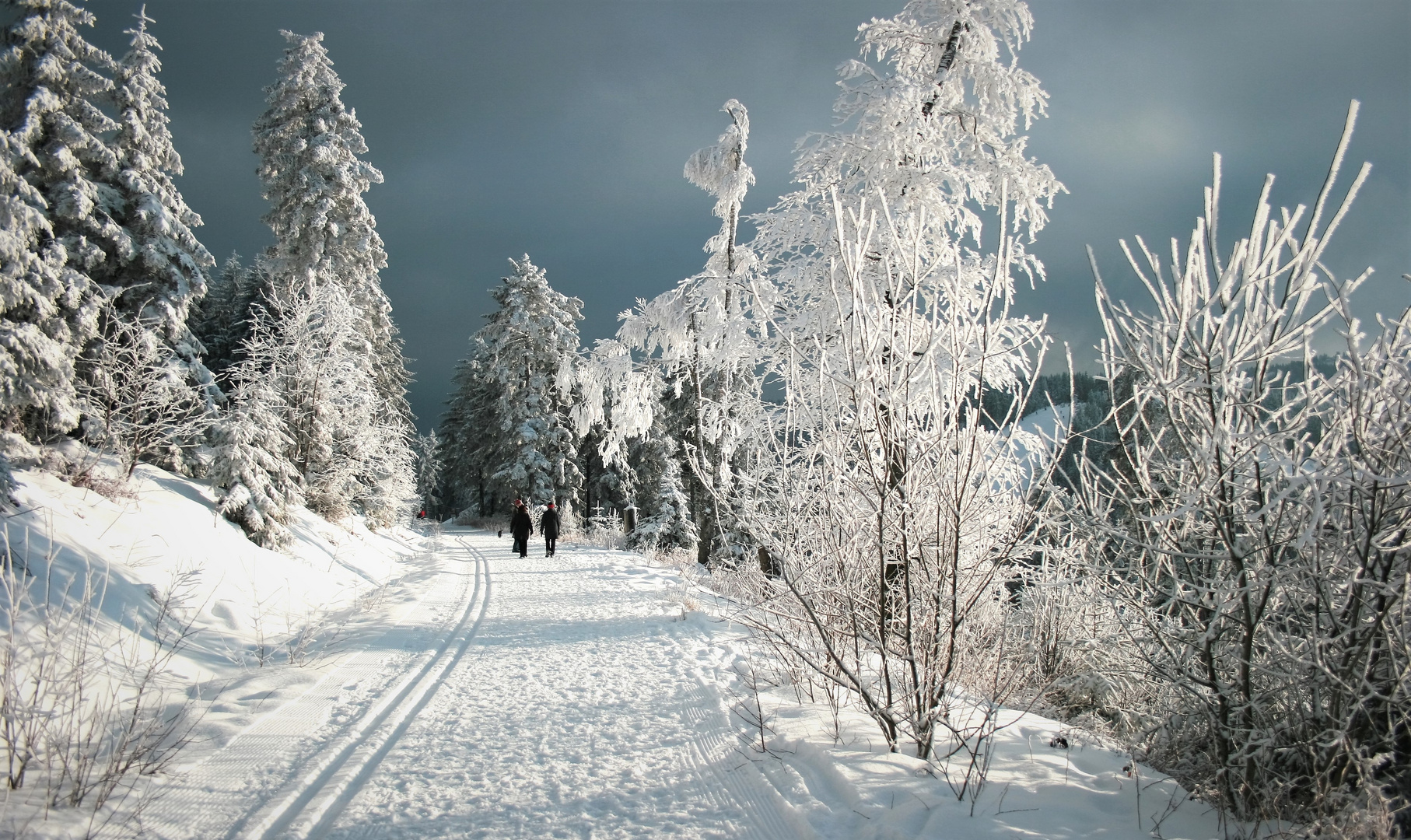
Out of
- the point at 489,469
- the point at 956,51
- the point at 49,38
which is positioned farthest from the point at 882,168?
the point at 489,469

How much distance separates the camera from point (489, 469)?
114 ft

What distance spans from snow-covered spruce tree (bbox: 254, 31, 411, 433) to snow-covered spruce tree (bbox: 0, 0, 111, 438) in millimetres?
6230

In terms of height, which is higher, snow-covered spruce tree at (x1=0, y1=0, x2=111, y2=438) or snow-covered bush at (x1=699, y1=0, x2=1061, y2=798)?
snow-covered spruce tree at (x1=0, y1=0, x2=111, y2=438)

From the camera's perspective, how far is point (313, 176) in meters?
19.0

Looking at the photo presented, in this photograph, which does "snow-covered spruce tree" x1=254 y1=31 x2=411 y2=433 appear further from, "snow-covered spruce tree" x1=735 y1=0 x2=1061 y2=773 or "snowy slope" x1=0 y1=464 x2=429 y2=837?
"snow-covered spruce tree" x1=735 y1=0 x2=1061 y2=773

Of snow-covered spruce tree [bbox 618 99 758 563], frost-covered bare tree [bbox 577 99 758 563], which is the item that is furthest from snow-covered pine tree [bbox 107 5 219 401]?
snow-covered spruce tree [bbox 618 99 758 563]

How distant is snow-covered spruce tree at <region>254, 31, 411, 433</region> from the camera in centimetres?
1880

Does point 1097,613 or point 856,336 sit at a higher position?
point 856,336

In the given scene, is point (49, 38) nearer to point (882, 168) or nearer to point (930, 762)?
point (882, 168)

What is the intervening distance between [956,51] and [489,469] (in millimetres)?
32830

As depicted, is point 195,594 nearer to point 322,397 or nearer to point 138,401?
point 138,401

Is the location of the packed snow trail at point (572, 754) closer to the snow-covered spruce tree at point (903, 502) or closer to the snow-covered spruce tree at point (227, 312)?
the snow-covered spruce tree at point (903, 502)

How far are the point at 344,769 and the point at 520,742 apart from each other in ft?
3.29

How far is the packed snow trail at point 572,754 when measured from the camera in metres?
2.89
